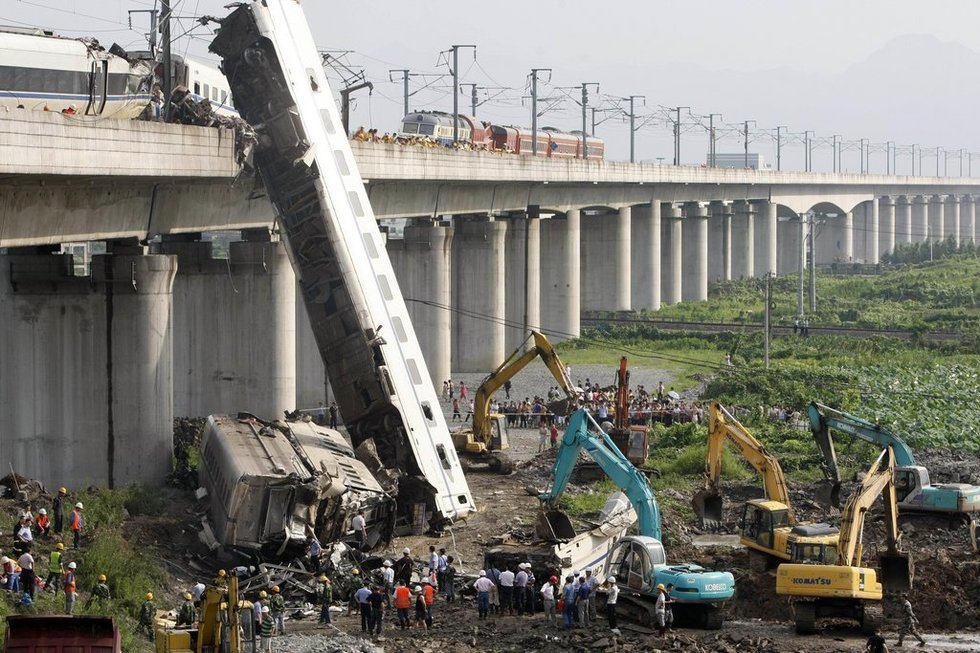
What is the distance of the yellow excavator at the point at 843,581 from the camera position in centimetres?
2988

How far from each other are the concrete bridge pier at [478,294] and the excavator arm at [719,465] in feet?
122

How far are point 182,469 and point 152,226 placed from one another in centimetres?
624

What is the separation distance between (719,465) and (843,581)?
837cm

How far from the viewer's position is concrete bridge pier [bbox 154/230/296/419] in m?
52.5

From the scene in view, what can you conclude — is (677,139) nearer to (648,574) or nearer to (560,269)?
(560,269)

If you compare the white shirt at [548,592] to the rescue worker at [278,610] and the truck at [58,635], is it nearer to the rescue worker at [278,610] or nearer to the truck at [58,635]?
the rescue worker at [278,610]

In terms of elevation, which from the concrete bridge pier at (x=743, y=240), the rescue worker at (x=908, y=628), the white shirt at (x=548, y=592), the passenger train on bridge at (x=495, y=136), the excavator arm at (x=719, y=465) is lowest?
the rescue worker at (x=908, y=628)

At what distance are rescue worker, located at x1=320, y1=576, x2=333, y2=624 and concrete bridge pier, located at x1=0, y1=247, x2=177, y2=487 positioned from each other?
12183 millimetres

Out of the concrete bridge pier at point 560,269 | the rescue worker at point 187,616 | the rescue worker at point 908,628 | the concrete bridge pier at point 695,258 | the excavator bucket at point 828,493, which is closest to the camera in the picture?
the rescue worker at point 187,616

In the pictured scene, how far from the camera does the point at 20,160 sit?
33312 millimetres

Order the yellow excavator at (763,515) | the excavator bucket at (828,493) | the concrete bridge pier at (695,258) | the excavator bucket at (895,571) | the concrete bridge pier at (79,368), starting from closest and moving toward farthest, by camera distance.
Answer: the excavator bucket at (895,571) → the yellow excavator at (763,515) → the excavator bucket at (828,493) → the concrete bridge pier at (79,368) → the concrete bridge pier at (695,258)

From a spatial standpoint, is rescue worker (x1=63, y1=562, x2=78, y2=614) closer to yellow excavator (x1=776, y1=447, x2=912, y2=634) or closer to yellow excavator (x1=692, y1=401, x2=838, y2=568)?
yellow excavator (x1=776, y1=447, x2=912, y2=634)

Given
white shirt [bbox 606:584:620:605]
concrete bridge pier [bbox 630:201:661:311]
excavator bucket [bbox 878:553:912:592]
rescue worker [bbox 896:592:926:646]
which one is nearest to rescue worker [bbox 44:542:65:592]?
white shirt [bbox 606:584:620:605]

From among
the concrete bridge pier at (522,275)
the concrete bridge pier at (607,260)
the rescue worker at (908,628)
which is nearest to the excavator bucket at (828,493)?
the rescue worker at (908,628)
